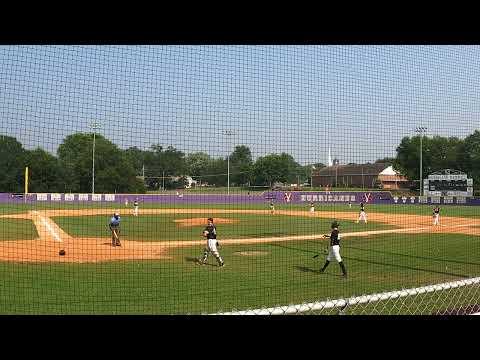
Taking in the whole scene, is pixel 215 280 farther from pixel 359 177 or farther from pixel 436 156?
pixel 436 156

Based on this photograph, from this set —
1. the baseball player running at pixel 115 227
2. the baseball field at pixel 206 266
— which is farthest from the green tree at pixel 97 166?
the baseball player running at pixel 115 227

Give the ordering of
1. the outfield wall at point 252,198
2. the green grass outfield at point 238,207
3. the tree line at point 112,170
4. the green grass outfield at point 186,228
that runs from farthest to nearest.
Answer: the outfield wall at point 252,198, the green grass outfield at point 238,207, the tree line at point 112,170, the green grass outfield at point 186,228

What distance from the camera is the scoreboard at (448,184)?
3706 cm

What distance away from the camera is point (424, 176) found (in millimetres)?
37531

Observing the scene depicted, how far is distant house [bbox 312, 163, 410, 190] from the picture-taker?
27.8m

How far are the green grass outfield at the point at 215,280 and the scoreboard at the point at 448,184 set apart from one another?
2228 cm

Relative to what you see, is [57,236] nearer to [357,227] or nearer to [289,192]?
[357,227]

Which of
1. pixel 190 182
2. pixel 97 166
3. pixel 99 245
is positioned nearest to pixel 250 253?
pixel 99 245

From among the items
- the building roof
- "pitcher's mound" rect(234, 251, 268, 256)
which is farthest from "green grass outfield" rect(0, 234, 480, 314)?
the building roof

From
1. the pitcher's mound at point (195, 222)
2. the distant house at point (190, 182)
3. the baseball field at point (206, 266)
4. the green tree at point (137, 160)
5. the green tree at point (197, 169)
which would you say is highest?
the green tree at point (137, 160)

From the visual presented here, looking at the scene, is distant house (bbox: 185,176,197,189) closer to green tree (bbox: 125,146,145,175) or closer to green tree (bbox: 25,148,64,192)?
green tree (bbox: 125,146,145,175)

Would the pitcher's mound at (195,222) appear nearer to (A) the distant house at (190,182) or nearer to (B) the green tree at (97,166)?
(A) the distant house at (190,182)

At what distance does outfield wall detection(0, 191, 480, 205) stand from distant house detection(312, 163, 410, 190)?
1.35m
